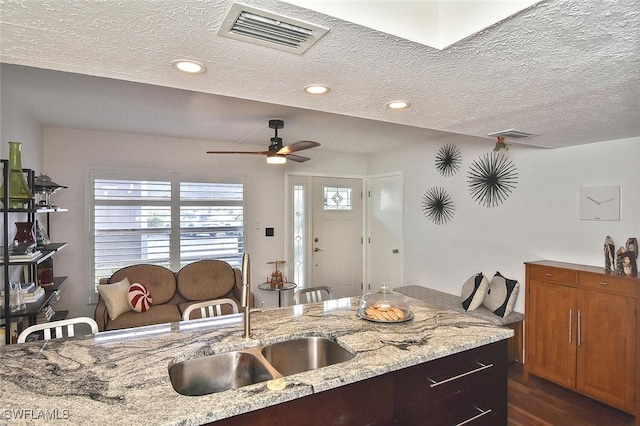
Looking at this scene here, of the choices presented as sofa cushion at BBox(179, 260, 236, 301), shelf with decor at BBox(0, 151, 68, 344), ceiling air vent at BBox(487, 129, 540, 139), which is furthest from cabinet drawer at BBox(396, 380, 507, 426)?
sofa cushion at BBox(179, 260, 236, 301)

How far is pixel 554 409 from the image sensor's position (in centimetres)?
281

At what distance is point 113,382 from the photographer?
49.9 inches

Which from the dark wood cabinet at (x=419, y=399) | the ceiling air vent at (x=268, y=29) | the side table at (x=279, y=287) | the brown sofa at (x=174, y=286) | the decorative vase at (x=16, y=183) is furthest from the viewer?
the side table at (x=279, y=287)

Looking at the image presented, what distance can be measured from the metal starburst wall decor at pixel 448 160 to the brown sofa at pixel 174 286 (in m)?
2.89

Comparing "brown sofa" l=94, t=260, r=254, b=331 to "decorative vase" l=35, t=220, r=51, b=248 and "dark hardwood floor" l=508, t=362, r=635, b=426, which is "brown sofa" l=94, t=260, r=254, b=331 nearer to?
"decorative vase" l=35, t=220, r=51, b=248

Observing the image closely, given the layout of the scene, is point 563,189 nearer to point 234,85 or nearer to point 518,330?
point 518,330

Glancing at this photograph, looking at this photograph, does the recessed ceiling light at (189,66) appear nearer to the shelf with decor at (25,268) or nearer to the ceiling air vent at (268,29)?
the ceiling air vent at (268,29)

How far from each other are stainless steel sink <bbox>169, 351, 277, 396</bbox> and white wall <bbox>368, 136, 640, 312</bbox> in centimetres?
319

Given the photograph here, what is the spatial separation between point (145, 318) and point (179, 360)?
2618 mm

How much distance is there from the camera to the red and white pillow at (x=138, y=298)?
3.78 m

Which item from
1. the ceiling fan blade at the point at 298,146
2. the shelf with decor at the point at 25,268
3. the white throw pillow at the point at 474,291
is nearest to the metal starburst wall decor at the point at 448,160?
the white throw pillow at the point at 474,291

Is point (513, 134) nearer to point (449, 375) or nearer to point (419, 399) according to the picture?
point (449, 375)

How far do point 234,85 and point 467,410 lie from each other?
6.43 ft

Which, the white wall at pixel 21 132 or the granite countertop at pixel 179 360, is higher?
the white wall at pixel 21 132
